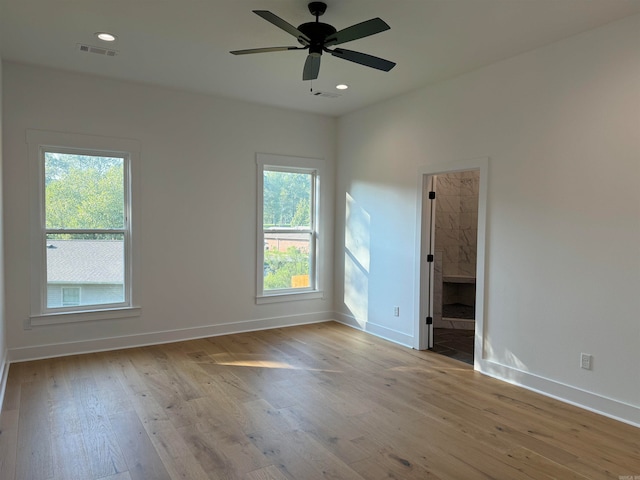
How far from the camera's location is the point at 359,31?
268cm

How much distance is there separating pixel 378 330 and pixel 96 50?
→ 170 inches

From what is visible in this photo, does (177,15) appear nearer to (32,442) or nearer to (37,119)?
(37,119)

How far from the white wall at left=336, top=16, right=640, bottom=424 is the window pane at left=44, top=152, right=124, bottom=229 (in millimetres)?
3379

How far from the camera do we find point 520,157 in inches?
151

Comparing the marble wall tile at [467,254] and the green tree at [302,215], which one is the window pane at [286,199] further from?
the marble wall tile at [467,254]

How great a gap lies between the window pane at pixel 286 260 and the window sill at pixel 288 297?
0.12 meters

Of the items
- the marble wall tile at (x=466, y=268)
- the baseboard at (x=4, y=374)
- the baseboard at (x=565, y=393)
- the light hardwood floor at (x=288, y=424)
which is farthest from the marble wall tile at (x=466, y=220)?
the baseboard at (x=4, y=374)

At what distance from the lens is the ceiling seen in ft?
9.84

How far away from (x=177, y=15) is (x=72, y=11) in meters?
0.76

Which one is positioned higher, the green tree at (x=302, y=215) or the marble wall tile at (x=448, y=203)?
the marble wall tile at (x=448, y=203)

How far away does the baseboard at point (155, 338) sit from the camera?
4367mm

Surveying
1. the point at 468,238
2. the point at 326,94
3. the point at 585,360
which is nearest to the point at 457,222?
the point at 468,238

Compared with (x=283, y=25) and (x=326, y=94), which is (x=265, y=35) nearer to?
(x=283, y=25)

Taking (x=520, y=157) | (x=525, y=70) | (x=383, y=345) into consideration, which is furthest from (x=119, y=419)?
(x=525, y=70)
